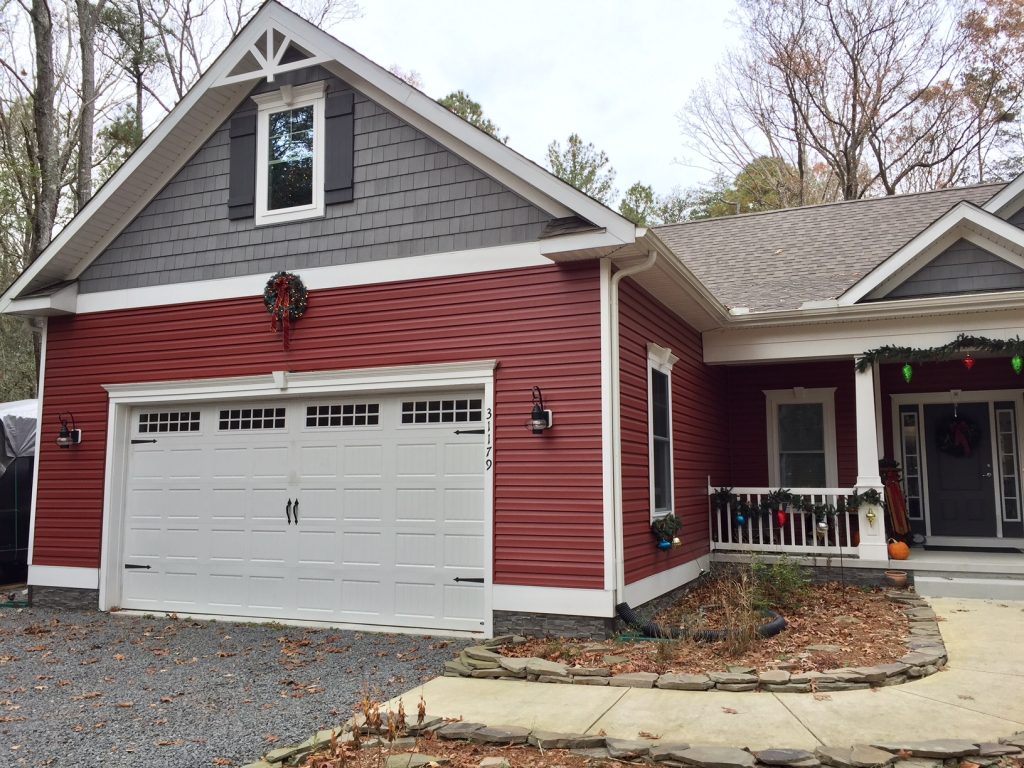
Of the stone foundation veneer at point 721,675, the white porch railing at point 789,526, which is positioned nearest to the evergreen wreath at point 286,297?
the stone foundation veneer at point 721,675

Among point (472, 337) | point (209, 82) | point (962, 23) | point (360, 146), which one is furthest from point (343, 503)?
point (962, 23)

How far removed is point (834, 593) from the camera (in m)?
8.71

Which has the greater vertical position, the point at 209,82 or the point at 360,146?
the point at 209,82

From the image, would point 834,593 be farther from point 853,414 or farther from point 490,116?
point 490,116

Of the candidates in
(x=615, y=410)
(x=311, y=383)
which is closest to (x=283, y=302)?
(x=311, y=383)

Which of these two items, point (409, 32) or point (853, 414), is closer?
point (853, 414)

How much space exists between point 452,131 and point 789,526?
6167 millimetres

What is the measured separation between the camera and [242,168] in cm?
886

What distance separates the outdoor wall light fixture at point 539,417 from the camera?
23.2ft

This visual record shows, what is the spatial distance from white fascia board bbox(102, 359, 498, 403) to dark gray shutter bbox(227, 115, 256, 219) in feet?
5.92

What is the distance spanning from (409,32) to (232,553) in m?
17.7

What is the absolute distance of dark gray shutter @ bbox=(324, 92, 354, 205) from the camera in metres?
8.31

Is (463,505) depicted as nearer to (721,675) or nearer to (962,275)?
(721,675)

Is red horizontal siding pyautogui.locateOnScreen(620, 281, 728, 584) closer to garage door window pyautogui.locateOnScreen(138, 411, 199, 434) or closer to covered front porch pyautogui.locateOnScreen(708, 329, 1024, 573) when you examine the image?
covered front porch pyautogui.locateOnScreen(708, 329, 1024, 573)
